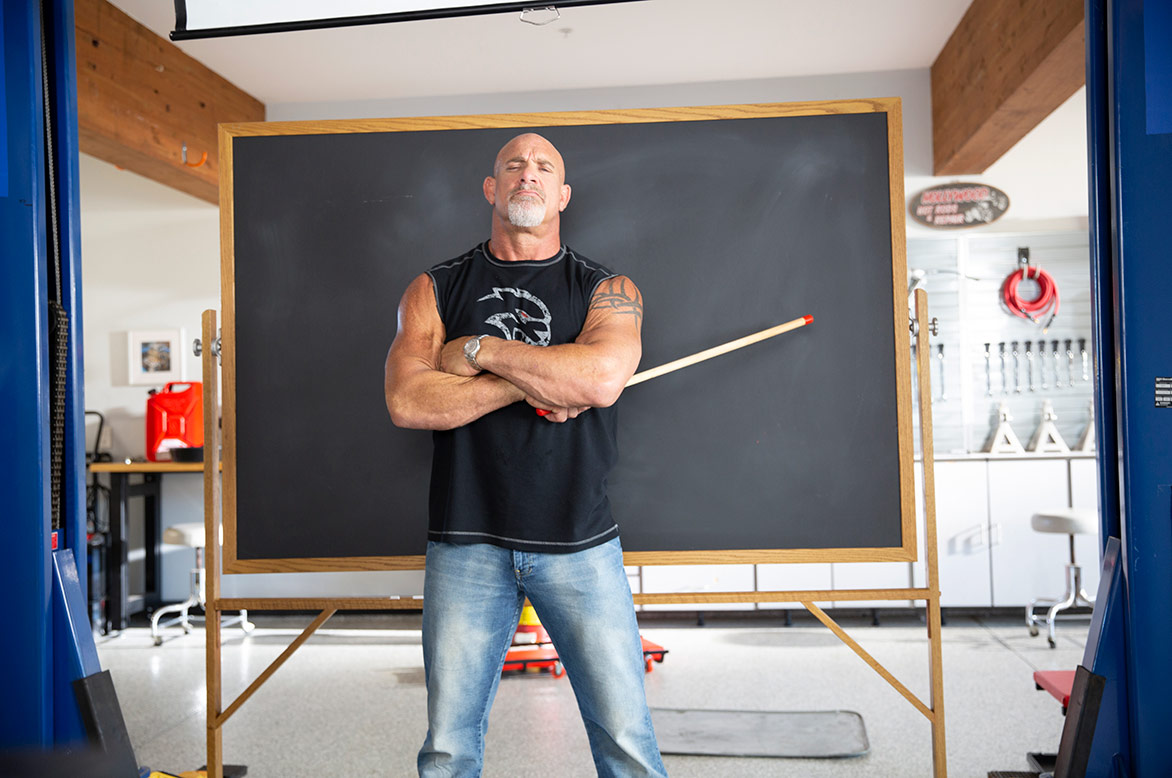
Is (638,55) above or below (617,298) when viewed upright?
above

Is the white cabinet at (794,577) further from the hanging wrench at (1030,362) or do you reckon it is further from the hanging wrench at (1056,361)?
the hanging wrench at (1056,361)

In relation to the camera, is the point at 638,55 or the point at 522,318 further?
the point at 638,55

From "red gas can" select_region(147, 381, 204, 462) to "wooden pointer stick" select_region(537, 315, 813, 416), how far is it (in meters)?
3.76

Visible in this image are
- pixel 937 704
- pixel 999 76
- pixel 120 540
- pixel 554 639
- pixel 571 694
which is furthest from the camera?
pixel 120 540

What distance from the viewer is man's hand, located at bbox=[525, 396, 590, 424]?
6.18ft

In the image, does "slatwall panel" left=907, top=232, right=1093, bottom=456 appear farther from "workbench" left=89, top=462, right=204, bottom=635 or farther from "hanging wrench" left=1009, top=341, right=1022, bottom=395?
"workbench" left=89, top=462, right=204, bottom=635

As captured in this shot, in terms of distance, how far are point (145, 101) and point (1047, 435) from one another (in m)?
5.08

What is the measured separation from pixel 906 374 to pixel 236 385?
71.4 inches

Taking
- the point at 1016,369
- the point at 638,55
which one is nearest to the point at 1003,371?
the point at 1016,369

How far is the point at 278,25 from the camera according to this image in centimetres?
217

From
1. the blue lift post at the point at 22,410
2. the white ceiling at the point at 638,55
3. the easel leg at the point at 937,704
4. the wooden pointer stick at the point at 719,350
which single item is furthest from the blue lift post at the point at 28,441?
the white ceiling at the point at 638,55

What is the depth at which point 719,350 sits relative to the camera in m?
2.28

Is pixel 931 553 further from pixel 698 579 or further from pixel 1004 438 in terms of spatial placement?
pixel 1004 438

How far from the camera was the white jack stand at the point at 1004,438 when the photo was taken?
16.8 ft
